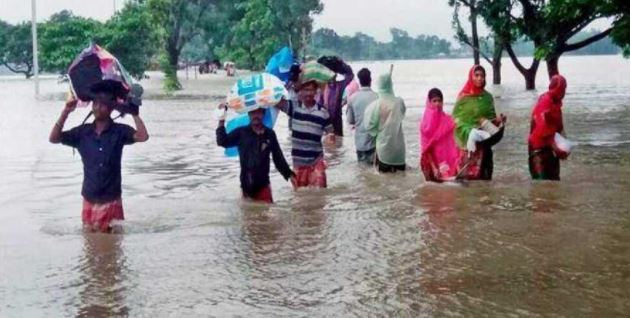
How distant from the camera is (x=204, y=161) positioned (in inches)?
589

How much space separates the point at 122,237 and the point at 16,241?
37.1 inches

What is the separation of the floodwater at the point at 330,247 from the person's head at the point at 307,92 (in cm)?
98

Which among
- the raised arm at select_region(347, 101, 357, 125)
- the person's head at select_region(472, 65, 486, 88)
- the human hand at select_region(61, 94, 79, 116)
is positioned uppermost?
the person's head at select_region(472, 65, 486, 88)

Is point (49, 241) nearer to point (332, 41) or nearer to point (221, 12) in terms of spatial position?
point (221, 12)

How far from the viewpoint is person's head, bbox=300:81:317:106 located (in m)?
9.97

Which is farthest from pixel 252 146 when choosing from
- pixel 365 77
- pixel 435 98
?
pixel 365 77

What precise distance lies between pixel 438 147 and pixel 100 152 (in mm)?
4616

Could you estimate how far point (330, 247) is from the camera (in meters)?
7.73

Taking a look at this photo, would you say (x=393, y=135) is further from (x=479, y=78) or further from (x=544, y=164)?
(x=544, y=164)

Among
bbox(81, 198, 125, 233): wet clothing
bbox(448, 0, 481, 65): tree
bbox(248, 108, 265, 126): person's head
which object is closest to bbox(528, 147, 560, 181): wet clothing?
bbox(248, 108, 265, 126): person's head

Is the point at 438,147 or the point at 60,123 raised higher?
the point at 60,123

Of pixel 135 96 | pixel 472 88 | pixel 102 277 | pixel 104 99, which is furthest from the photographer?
pixel 472 88

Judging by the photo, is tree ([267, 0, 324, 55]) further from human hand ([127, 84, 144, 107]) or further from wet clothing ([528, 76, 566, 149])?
human hand ([127, 84, 144, 107])

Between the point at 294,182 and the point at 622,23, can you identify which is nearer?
the point at 294,182
